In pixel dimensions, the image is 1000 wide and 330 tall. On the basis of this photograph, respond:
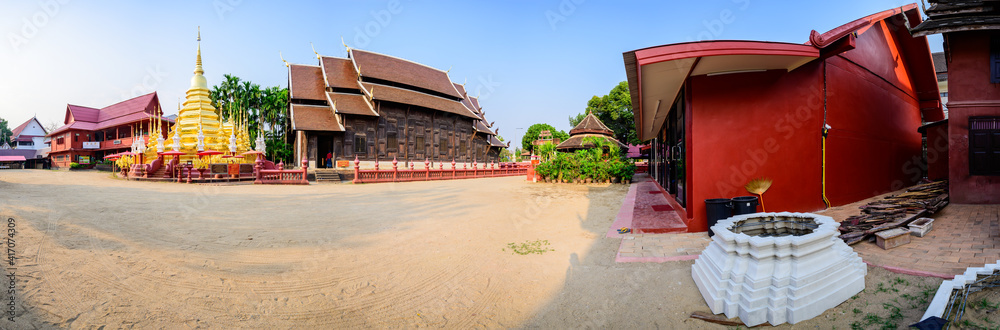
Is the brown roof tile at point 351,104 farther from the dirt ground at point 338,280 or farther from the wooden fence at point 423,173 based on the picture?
the dirt ground at point 338,280

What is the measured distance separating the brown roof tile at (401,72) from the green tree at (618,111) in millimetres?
15275

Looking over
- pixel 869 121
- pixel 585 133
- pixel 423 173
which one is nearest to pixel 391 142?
pixel 423 173

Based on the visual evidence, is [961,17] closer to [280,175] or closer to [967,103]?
[967,103]

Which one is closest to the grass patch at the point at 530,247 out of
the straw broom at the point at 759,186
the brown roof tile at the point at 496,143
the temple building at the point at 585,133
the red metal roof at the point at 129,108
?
the straw broom at the point at 759,186

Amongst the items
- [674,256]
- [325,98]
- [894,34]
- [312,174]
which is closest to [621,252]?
[674,256]

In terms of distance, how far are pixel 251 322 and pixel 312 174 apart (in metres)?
17.9

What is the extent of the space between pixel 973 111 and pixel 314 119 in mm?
25716

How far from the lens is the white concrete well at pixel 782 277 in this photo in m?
2.60

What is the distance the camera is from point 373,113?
78.9 feet

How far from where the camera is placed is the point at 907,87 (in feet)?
32.0

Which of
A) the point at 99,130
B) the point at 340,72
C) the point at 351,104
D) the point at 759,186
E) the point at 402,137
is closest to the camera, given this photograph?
the point at 759,186

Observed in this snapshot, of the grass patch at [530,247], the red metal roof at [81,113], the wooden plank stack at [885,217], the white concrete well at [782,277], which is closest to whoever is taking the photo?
the white concrete well at [782,277]

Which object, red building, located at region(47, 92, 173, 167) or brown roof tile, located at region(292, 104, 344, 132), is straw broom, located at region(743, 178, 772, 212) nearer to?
brown roof tile, located at region(292, 104, 344, 132)

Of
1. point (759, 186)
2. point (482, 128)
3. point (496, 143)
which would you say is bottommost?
point (759, 186)
